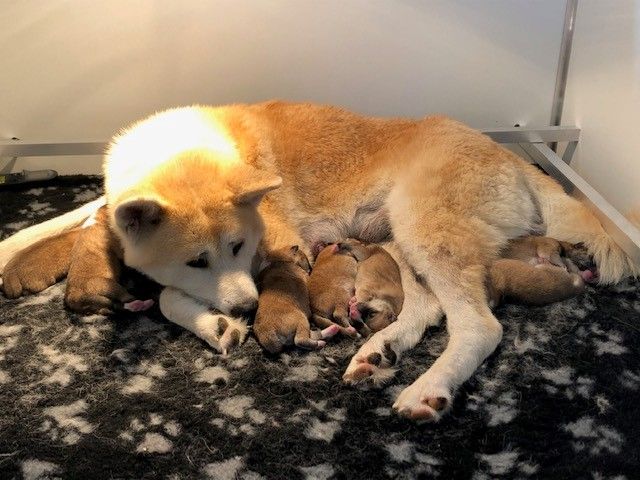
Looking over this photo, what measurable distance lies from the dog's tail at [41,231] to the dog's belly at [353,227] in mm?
924

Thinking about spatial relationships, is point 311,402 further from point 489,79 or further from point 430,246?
point 489,79

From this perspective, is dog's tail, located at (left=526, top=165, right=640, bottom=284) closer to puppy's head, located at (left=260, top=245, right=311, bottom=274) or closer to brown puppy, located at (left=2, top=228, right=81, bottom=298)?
puppy's head, located at (left=260, top=245, right=311, bottom=274)

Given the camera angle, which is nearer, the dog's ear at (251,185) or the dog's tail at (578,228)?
the dog's ear at (251,185)

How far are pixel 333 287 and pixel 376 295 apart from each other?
161 millimetres

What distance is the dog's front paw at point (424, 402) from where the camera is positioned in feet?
6.26

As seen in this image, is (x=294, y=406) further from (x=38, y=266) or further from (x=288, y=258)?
(x=38, y=266)

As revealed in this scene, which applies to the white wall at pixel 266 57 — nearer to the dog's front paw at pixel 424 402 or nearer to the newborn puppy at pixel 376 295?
the newborn puppy at pixel 376 295

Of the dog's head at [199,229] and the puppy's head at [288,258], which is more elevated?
the dog's head at [199,229]

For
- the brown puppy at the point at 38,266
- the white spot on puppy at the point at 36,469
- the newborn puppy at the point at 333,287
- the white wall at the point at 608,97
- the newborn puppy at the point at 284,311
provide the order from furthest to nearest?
1. the white wall at the point at 608,97
2. the brown puppy at the point at 38,266
3. the newborn puppy at the point at 333,287
4. the newborn puppy at the point at 284,311
5. the white spot on puppy at the point at 36,469

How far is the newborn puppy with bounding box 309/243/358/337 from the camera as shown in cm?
231

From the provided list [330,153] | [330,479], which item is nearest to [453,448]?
[330,479]

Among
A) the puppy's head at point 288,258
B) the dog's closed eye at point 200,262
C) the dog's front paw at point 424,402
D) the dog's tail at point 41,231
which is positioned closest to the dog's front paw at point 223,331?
the dog's closed eye at point 200,262

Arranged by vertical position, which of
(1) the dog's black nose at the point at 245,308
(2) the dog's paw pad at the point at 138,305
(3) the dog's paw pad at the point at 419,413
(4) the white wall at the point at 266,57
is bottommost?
(3) the dog's paw pad at the point at 419,413

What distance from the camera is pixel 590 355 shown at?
219 centimetres
